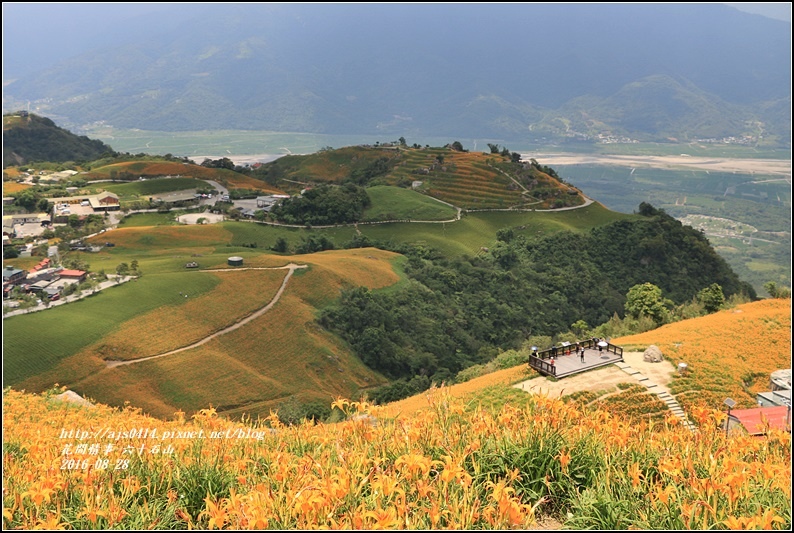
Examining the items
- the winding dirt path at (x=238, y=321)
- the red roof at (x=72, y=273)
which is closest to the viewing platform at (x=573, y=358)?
the winding dirt path at (x=238, y=321)

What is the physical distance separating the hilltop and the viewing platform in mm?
117177

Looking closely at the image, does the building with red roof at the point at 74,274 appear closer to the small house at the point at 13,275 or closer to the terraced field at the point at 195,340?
the small house at the point at 13,275

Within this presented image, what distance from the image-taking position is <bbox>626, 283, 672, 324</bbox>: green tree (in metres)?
34.6

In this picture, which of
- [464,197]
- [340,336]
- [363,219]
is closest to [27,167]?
[363,219]

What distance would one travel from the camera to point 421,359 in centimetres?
4141

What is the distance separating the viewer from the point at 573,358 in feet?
70.0

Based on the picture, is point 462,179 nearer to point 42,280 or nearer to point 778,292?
point 778,292

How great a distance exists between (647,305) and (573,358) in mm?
17821

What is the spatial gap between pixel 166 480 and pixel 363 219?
6907cm

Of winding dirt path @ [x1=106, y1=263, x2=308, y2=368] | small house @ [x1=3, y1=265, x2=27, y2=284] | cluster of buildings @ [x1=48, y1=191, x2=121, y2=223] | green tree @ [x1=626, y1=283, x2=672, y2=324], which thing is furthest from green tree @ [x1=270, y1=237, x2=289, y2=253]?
green tree @ [x1=626, y1=283, x2=672, y2=324]

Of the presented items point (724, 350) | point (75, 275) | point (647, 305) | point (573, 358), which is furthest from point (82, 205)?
point (724, 350)

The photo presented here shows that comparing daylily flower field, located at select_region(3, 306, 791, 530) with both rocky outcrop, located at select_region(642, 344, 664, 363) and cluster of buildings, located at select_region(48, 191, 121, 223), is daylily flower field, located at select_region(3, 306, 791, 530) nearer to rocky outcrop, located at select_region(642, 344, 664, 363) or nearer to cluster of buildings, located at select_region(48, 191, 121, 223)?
rocky outcrop, located at select_region(642, 344, 664, 363)

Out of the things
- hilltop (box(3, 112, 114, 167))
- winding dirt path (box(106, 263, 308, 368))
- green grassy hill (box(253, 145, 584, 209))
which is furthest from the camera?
hilltop (box(3, 112, 114, 167))

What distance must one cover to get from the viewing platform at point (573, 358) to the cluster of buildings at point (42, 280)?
32.6 meters
